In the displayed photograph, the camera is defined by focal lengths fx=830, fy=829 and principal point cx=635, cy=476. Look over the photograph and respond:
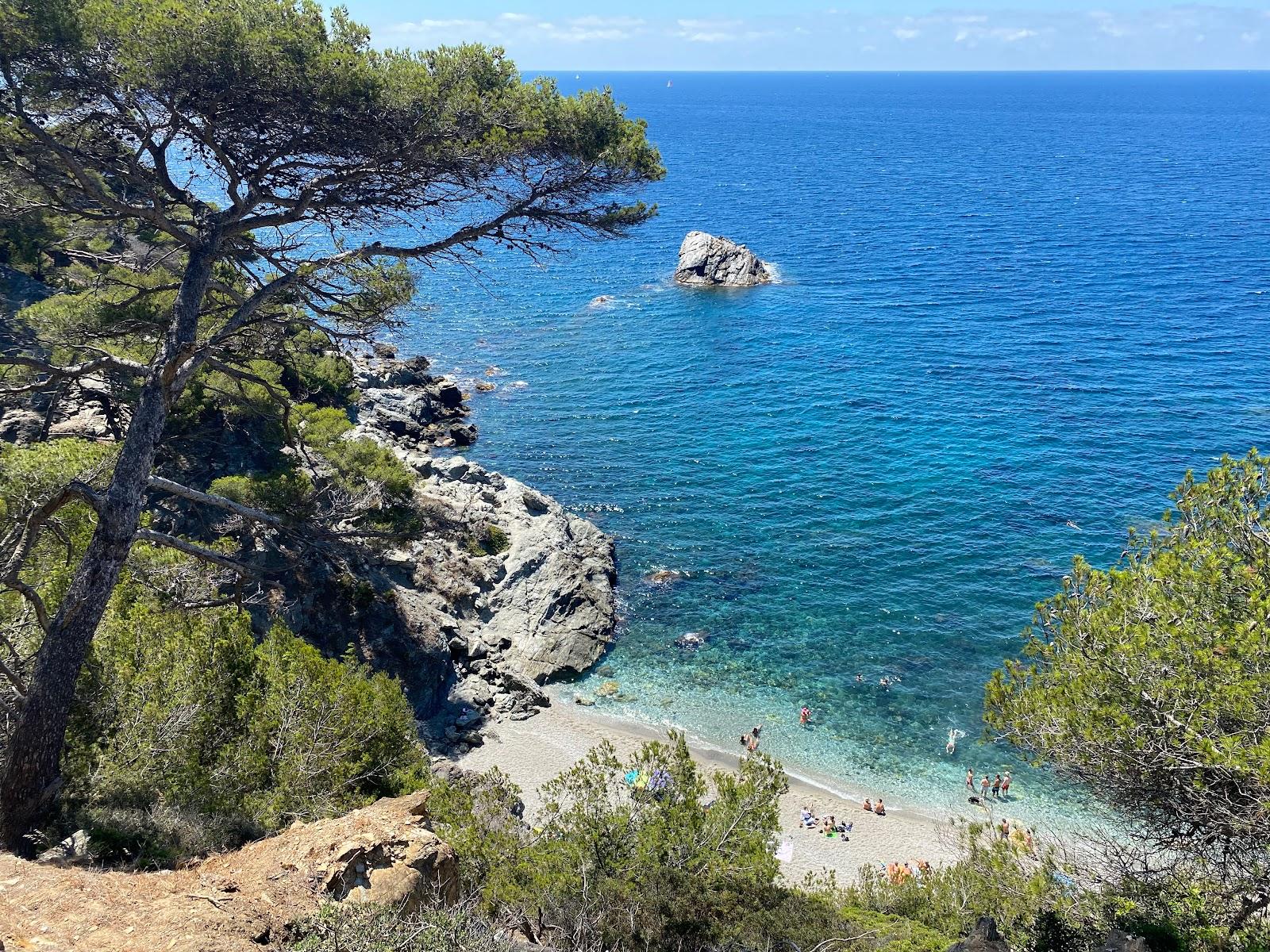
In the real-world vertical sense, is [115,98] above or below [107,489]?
above

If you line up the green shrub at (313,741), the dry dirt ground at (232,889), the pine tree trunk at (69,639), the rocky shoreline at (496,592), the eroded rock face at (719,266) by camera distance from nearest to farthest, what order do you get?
the dry dirt ground at (232,889), the pine tree trunk at (69,639), the green shrub at (313,741), the rocky shoreline at (496,592), the eroded rock face at (719,266)

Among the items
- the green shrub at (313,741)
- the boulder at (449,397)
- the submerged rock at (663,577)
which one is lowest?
the submerged rock at (663,577)

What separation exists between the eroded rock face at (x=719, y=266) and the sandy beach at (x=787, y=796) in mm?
56270

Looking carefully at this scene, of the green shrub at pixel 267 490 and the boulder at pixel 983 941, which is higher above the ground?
the green shrub at pixel 267 490

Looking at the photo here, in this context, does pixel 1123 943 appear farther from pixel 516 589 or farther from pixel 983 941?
pixel 516 589

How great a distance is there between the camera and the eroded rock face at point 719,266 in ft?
257

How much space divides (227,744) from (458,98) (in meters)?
11.6

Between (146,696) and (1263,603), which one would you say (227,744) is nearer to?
(146,696)

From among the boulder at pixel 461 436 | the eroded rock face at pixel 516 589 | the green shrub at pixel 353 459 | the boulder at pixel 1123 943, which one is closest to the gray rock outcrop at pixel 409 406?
the boulder at pixel 461 436

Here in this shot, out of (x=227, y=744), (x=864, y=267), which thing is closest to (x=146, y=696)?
(x=227, y=744)

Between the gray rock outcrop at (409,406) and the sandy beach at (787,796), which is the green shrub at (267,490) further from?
the gray rock outcrop at (409,406)

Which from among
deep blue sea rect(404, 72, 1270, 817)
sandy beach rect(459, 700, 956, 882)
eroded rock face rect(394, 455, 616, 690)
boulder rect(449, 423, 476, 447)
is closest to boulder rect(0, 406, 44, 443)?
eroded rock face rect(394, 455, 616, 690)

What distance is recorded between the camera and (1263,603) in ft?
36.4

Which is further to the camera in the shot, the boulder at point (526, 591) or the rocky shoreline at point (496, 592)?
the boulder at point (526, 591)
